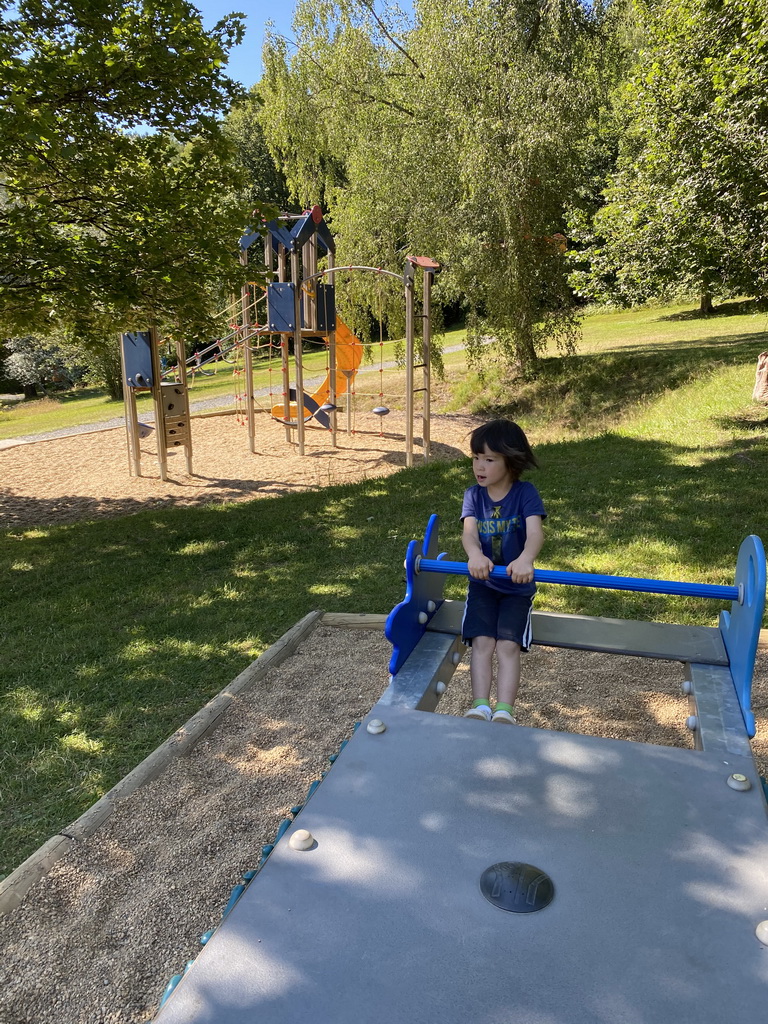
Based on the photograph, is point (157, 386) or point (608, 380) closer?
point (157, 386)

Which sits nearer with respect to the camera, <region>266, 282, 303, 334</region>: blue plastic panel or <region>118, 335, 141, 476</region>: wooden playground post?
<region>118, 335, 141, 476</region>: wooden playground post

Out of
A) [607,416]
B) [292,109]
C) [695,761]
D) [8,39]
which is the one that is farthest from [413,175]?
[695,761]

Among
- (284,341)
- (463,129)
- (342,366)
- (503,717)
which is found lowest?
(503,717)

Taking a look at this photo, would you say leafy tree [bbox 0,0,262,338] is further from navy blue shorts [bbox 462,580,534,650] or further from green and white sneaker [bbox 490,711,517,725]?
green and white sneaker [bbox 490,711,517,725]

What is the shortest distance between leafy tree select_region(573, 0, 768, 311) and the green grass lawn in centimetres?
208

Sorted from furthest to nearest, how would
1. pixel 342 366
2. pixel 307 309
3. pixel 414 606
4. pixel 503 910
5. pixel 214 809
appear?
pixel 342 366 < pixel 307 309 < pixel 414 606 < pixel 214 809 < pixel 503 910

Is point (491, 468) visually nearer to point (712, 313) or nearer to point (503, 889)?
point (503, 889)

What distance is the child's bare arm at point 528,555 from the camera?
110 inches

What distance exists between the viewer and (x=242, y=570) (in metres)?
5.79

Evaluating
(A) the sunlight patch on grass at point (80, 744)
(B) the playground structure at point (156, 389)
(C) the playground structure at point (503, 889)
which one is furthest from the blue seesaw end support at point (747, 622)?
(B) the playground structure at point (156, 389)

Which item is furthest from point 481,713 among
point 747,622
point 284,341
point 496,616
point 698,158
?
point 284,341

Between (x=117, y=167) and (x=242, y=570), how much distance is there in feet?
11.5

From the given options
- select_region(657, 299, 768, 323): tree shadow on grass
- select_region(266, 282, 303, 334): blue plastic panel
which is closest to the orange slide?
select_region(266, 282, 303, 334): blue plastic panel

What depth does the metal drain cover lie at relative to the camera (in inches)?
63.0
